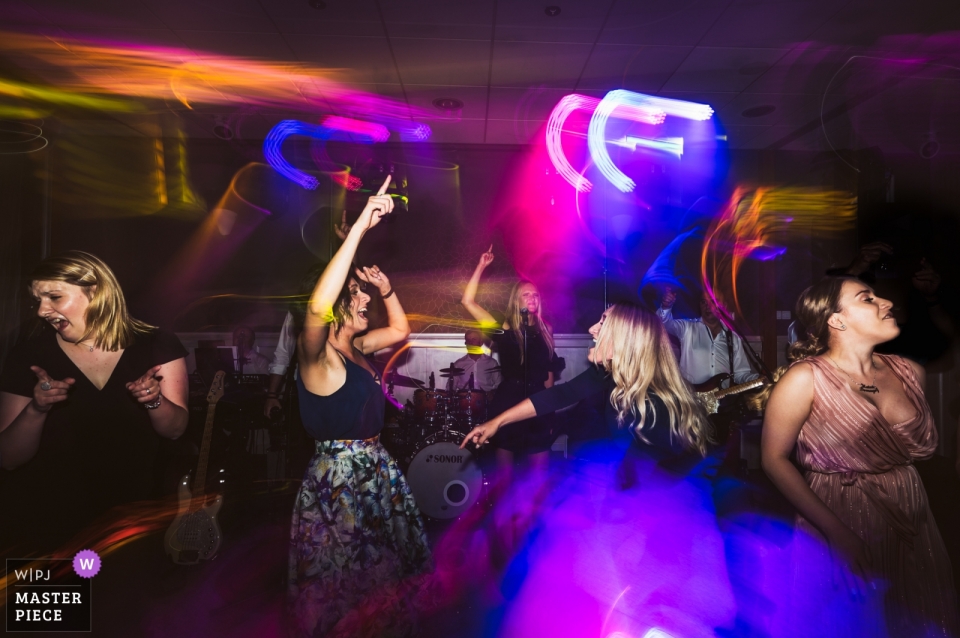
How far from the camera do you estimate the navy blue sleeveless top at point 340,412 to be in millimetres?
2180

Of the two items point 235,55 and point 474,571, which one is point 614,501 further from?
point 235,55

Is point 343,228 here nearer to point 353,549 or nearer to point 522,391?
point 522,391

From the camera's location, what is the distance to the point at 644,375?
225 centimetres

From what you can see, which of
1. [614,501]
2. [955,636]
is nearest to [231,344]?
[614,501]

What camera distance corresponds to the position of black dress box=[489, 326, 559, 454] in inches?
156

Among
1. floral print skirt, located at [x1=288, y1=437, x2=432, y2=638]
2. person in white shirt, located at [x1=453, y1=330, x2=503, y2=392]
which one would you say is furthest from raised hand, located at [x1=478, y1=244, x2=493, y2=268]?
floral print skirt, located at [x1=288, y1=437, x2=432, y2=638]

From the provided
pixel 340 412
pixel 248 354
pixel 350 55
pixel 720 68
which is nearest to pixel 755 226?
pixel 720 68

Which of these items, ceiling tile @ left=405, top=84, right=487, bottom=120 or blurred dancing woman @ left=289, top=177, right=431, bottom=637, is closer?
blurred dancing woman @ left=289, top=177, right=431, bottom=637

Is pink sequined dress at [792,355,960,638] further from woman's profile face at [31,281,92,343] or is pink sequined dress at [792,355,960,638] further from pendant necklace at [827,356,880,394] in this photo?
woman's profile face at [31,281,92,343]

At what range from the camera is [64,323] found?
6.34 ft

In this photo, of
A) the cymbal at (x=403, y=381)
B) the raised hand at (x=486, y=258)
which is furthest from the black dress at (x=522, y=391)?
the raised hand at (x=486, y=258)

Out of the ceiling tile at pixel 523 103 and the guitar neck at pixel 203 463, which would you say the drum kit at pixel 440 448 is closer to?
the guitar neck at pixel 203 463

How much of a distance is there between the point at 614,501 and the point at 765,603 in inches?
37.7

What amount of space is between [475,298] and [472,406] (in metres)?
1.71
